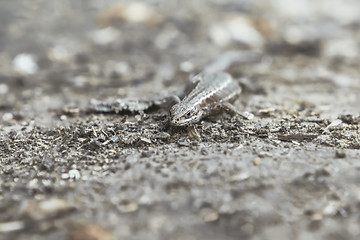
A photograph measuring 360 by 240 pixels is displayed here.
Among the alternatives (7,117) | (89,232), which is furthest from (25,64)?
(89,232)

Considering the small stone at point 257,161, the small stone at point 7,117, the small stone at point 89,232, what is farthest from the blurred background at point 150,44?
the small stone at point 89,232

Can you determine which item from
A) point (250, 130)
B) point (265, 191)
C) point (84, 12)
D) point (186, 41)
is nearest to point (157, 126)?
point (250, 130)

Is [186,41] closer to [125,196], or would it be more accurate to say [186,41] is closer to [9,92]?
[9,92]

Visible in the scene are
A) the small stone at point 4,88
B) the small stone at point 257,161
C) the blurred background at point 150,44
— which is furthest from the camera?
the blurred background at point 150,44

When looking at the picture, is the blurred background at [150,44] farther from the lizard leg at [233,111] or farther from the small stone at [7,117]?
the lizard leg at [233,111]

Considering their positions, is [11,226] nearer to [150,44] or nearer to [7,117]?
[7,117]
